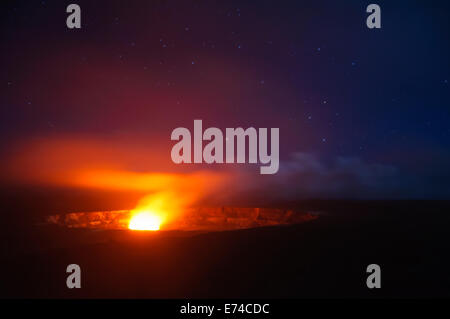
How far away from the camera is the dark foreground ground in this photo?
462 cm

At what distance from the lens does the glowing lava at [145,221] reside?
9711 mm

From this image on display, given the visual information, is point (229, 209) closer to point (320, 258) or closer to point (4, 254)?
point (320, 258)

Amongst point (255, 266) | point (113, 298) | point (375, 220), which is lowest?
point (113, 298)

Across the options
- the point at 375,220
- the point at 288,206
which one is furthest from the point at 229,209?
the point at 375,220

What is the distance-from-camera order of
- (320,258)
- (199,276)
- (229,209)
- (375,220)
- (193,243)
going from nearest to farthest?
(199,276) → (320,258) → (193,243) → (375,220) → (229,209)

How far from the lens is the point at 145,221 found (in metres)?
9.83

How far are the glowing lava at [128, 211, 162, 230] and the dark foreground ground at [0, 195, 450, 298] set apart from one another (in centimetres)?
265

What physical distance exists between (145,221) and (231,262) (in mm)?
5065

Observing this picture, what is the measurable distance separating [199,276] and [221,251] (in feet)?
2.56

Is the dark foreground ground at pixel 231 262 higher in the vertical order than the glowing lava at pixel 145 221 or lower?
lower

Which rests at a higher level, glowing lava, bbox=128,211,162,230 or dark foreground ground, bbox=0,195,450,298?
glowing lava, bbox=128,211,162,230

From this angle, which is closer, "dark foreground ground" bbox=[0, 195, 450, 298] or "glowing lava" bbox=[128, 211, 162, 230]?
"dark foreground ground" bbox=[0, 195, 450, 298]

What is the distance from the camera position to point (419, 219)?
26.8ft

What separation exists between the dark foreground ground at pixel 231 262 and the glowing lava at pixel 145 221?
265 cm
